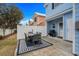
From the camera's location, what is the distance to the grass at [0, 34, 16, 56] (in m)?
2.86

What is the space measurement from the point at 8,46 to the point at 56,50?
1.34m

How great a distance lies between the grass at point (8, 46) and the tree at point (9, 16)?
313 millimetres

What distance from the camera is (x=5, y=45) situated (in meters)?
2.95

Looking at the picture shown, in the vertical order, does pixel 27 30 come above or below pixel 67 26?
below

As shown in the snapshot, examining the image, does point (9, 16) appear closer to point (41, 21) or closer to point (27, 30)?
point (27, 30)

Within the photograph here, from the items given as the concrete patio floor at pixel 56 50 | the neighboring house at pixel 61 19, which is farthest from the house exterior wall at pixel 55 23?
the concrete patio floor at pixel 56 50

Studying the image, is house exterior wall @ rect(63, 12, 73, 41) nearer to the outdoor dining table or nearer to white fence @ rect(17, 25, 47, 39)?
white fence @ rect(17, 25, 47, 39)

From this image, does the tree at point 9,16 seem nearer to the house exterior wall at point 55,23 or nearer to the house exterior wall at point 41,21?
the house exterior wall at point 41,21

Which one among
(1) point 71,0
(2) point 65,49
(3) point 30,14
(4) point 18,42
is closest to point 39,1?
(3) point 30,14

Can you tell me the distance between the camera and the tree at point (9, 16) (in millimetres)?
2892

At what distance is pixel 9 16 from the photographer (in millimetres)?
2930

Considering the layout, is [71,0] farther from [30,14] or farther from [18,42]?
[18,42]

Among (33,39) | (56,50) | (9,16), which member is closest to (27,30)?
(33,39)

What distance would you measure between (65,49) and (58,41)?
1.23 ft
